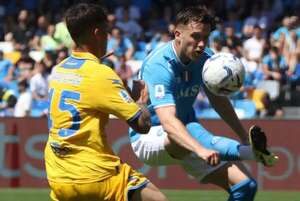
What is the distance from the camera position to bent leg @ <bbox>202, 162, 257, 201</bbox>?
7012mm

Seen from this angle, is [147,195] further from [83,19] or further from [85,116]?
[83,19]

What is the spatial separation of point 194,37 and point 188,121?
2.91ft

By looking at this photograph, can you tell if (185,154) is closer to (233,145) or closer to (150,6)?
(233,145)

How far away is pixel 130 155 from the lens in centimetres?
1405

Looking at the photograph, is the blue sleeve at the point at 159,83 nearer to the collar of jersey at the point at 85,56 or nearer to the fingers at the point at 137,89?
the fingers at the point at 137,89

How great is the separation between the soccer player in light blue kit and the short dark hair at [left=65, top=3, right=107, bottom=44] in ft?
4.15

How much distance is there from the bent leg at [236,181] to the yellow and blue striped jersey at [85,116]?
4.97 ft

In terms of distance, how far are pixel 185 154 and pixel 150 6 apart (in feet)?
44.6

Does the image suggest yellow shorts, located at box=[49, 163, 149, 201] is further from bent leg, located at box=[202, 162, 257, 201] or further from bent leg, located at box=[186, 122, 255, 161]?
bent leg, located at box=[202, 162, 257, 201]

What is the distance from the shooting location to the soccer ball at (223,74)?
699 cm

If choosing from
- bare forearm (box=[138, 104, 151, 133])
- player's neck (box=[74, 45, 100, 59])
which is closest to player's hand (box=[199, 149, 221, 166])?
bare forearm (box=[138, 104, 151, 133])

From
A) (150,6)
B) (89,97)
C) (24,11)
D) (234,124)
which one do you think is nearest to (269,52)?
(150,6)

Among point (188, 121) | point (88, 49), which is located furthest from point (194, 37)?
point (88, 49)

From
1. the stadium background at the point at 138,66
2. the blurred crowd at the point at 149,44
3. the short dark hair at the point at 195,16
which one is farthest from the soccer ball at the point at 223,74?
the blurred crowd at the point at 149,44
